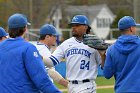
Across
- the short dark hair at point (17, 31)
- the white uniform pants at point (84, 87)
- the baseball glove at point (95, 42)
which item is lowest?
the white uniform pants at point (84, 87)

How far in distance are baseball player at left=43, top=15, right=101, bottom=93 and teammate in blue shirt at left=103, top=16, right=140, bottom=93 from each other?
3.48ft

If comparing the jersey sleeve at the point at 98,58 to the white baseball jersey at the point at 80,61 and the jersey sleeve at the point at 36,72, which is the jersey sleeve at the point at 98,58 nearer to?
the white baseball jersey at the point at 80,61

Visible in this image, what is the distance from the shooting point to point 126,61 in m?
6.16

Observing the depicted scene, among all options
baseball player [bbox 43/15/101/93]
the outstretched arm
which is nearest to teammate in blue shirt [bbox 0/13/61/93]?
baseball player [bbox 43/15/101/93]

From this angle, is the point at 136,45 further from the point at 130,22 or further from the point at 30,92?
the point at 30,92

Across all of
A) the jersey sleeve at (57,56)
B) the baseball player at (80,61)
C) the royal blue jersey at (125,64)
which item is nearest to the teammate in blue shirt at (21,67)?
the royal blue jersey at (125,64)

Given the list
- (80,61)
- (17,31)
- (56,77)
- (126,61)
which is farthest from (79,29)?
(17,31)

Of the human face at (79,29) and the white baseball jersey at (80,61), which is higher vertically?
the human face at (79,29)

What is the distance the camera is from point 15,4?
112ft

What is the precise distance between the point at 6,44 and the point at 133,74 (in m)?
1.70

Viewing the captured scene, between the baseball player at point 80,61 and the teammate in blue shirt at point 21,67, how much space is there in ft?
6.04

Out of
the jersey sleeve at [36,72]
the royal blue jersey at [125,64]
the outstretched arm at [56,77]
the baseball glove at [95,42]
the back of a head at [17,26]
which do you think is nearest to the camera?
the jersey sleeve at [36,72]

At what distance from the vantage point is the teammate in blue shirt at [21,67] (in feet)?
17.4

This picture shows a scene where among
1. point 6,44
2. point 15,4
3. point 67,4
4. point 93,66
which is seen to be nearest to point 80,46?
point 93,66
